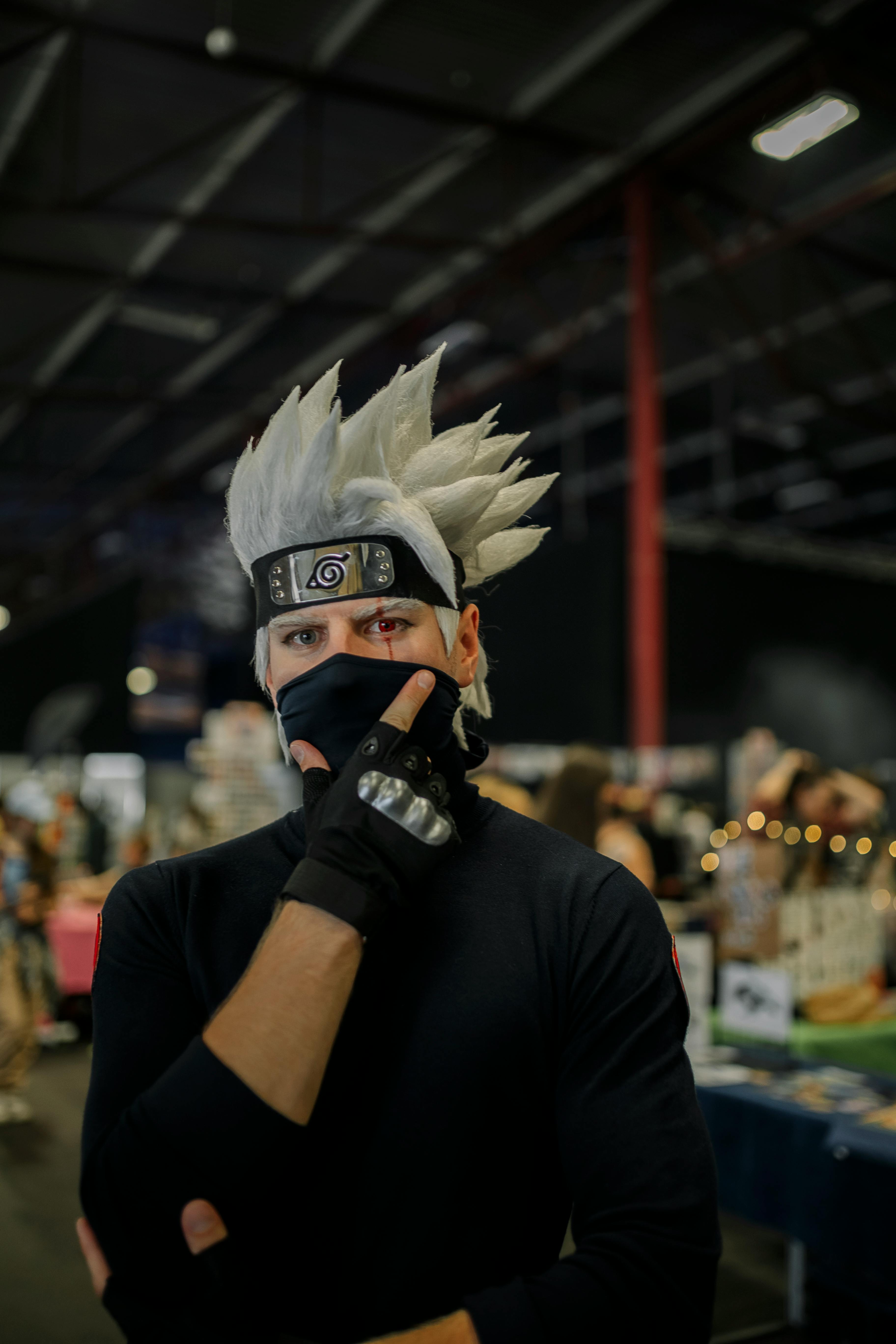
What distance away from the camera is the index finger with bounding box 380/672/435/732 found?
0.96 m

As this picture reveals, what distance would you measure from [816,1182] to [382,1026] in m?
2.47

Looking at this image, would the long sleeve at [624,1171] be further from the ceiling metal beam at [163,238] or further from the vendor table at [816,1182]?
the ceiling metal beam at [163,238]

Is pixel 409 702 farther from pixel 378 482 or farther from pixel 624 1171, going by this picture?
pixel 624 1171

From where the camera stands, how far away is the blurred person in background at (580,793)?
4676 mm

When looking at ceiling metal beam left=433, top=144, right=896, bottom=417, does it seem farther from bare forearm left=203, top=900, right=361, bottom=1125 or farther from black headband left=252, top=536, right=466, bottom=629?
bare forearm left=203, top=900, right=361, bottom=1125

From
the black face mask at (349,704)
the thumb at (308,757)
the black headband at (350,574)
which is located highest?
the black headband at (350,574)

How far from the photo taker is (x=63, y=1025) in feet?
23.9

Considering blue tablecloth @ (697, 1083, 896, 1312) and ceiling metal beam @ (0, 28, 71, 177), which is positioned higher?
ceiling metal beam @ (0, 28, 71, 177)

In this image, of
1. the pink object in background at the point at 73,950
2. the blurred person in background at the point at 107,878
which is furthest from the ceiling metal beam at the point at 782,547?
the pink object in background at the point at 73,950

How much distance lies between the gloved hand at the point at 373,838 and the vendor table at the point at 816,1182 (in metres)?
2.27

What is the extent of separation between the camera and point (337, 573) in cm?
104

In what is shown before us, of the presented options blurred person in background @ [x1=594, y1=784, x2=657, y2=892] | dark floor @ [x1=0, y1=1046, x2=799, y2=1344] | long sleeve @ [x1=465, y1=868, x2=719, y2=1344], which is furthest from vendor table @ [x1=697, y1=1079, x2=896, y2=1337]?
long sleeve @ [x1=465, y1=868, x2=719, y2=1344]

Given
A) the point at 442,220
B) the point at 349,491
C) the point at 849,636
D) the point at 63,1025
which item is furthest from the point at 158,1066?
the point at 849,636

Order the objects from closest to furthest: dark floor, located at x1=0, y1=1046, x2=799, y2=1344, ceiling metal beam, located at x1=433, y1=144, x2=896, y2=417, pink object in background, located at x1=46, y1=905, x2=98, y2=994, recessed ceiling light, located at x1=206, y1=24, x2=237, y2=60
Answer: dark floor, located at x1=0, y1=1046, x2=799, y2=1344 → recessed ceiling light, located at x1=206, y1=24, x2=237, y2=60 → pink object in background, located at x1=46, y1=905, x2=98, y2=994 → ceiling metal beam, located at x1=433, y1=144, x2=896, y2=417
